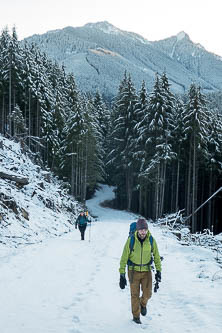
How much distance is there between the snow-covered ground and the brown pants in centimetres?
31

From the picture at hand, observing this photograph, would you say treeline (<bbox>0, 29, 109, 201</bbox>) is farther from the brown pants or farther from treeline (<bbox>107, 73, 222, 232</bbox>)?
the brown pants

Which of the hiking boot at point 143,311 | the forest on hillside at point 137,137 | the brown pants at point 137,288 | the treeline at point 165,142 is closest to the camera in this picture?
the brown pants at point 137,288

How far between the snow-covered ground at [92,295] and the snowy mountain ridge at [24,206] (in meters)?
1.58

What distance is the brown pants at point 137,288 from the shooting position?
19.1ft

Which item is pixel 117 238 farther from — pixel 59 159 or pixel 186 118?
pixel 59 159

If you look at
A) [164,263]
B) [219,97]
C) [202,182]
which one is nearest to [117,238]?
[164,263]

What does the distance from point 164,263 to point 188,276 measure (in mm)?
1939

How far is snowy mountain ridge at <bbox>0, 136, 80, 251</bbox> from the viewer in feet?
45.9

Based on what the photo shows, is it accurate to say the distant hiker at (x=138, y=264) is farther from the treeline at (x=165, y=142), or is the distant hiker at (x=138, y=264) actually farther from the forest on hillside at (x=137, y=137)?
the treeline at (x=165, y=142)

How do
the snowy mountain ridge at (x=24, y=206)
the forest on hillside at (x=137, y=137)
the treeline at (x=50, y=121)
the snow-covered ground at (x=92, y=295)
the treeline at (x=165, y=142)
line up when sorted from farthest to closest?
1. the treeline at (x=50, y=121)
2. the forest on hillside at (x=137, y=137)
3. the treeline at (x=165, y=142)
4. the snowy mountain ridge at (x=24, y=206)
5. the snow-covered ground at (x=92, y=295)

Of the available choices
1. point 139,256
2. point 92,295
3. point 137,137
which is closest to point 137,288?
point 139,256

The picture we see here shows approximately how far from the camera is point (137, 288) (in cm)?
587

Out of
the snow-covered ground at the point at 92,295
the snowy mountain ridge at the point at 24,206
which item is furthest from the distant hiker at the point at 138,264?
the snowy mountain ridge at the point at 24,206

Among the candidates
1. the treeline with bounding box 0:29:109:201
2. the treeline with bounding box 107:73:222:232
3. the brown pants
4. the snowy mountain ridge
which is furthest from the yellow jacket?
the treeline with bounding box 0:29:109:201
